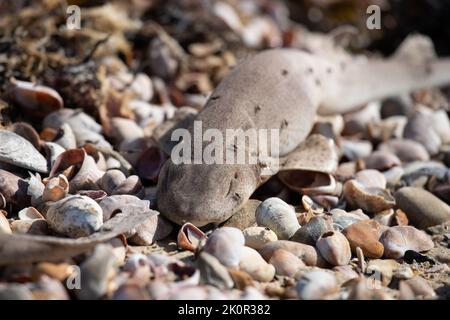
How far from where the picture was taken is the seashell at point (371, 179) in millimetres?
3171

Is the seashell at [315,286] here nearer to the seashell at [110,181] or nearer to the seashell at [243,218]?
the seashell at [243,218]

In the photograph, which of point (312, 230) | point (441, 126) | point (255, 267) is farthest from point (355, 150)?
point (255, 267)

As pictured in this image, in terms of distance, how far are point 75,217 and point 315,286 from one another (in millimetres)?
960

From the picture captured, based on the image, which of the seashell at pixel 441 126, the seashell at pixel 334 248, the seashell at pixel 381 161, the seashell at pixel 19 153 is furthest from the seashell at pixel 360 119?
the seashell at pixel 19 153

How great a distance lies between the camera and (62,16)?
157 inches

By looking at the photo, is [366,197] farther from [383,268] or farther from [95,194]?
[95,194]

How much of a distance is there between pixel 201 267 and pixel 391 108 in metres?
2.53

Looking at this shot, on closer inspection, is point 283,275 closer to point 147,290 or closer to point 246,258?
point 246,258

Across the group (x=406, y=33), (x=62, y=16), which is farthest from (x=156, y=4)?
(x=406, y=33)

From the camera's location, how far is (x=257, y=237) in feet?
8.43

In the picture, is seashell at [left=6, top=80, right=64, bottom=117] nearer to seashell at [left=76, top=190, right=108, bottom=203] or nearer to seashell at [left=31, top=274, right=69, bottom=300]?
seashell at [left=76, top=190, right=108, bottom=203]

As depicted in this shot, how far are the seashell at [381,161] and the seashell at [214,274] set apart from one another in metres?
1.47
